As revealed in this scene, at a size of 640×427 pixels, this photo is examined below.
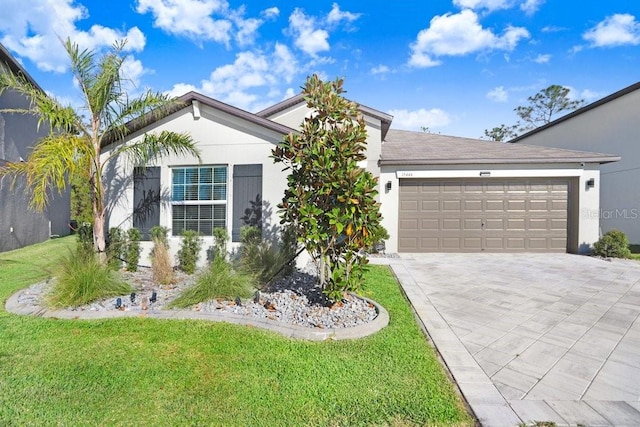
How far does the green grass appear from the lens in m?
2.22

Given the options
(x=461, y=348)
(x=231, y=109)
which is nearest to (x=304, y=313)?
(x=461, y=348)

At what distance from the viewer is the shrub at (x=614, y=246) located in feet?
29.7

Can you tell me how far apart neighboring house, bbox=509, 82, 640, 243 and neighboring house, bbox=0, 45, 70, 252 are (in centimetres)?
2199

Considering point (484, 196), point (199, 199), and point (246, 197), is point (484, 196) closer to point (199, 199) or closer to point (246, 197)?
point (246, 197)

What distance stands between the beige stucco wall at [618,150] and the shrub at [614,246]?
3199mm

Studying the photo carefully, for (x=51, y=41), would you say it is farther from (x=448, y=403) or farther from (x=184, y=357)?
(x=448, y=403)

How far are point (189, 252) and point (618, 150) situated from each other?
17.2 meters

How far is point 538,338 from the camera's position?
3648mm

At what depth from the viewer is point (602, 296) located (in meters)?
5.39

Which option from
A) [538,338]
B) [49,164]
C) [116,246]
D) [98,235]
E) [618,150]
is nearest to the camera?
[538,338]

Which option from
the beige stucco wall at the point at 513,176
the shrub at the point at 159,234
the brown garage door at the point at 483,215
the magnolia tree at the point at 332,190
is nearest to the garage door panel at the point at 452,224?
the brown garage door at the point at 483,215

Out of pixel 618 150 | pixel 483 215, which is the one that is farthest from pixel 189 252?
pixel 618 150

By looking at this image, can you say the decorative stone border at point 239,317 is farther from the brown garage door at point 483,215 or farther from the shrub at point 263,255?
the brown garage door at point 483,215

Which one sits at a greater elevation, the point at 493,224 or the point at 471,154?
the point at 471,154
